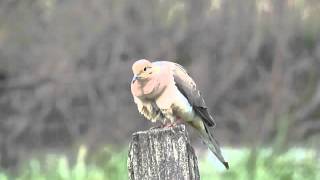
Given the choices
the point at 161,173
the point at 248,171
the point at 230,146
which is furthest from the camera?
the point at 230,146

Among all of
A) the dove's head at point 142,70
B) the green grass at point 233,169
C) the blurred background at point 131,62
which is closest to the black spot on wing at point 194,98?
the dove's head at point 142,70

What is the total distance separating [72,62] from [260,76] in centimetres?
244

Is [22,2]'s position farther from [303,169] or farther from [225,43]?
[303,169]

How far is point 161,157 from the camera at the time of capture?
2.54m

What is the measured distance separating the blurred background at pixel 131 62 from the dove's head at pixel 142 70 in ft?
20.9

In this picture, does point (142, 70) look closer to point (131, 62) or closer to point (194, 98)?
point (194, 98)

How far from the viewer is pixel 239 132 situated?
1026 centimetres

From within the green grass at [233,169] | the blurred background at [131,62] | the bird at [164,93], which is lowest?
the bird at [164,93]

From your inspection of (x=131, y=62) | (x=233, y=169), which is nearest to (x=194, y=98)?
(x=233, y=169)

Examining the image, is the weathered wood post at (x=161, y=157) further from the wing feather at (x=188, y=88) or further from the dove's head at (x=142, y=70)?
the wing feather at (x=188, y=88)

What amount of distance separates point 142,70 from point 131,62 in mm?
7092

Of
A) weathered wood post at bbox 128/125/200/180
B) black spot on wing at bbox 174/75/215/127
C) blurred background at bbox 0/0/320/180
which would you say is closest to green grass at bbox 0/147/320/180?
black spot on wing at bbox 174/75/215/127

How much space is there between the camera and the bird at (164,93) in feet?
10.7

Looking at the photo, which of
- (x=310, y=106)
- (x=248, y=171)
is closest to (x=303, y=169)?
(x=248, y=171)
